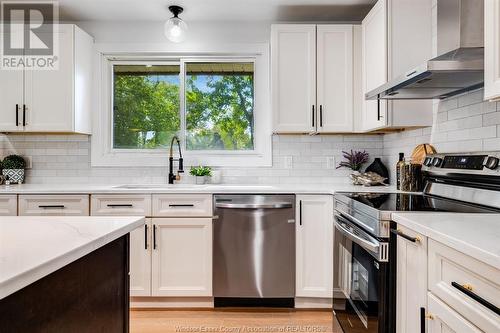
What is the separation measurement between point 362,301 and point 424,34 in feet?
6.10

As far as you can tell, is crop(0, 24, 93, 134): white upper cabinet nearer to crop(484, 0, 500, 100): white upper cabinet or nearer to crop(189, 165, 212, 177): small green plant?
crop(189, 165, 212, 177): small green plant

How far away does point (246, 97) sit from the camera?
331cm

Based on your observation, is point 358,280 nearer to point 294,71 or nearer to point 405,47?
point 405,47

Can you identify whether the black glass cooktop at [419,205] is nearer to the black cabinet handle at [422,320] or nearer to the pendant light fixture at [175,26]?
the black cabinet handle at [422,320]

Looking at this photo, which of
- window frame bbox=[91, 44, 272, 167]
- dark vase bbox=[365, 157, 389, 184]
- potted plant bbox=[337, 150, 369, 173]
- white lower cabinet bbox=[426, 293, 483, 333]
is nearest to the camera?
white lower cabinet bbox=[426, 293, 483, 333]

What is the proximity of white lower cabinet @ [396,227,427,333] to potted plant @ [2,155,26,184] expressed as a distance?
125 inches

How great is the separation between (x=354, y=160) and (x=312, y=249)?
972 millimetres

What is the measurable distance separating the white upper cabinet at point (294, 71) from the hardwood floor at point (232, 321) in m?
1.47

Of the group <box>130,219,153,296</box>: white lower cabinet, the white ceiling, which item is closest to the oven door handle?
<box>130,219,153,296</box>: white lower cabinet

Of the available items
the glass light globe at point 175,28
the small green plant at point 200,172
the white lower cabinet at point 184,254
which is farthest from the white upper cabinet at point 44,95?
the white lower cabinet at point 184,254

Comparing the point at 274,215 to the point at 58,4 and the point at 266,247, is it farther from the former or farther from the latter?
the point at 58,4

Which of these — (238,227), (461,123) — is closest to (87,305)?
(238,227)

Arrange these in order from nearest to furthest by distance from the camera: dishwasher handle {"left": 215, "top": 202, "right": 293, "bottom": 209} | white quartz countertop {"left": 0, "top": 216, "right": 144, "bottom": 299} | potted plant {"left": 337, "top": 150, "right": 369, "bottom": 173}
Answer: white quartz countertop {"left": 0, "top": 216, "right": 144, "bottom": 299} < dishwasher handle {"left": 215, "top": 202, "right": 293, "bottom": 209} < potted plant {"left": 337, "top": 150, "right": 369, "bottom": 173}

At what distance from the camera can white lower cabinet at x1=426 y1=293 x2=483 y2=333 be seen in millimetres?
970
